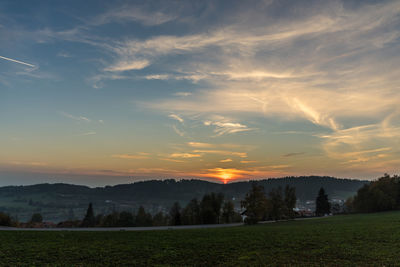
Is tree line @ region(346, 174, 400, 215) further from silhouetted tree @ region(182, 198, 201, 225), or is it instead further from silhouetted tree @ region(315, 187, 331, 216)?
silhouetted tree @ region(182, 198, 201, 225)

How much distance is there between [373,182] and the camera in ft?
332

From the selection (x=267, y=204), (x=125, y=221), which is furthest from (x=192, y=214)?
(x=267, y=204)

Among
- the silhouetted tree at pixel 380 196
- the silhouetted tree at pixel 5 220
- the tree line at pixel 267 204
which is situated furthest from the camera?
the silhouetted tree at pixel 380 196

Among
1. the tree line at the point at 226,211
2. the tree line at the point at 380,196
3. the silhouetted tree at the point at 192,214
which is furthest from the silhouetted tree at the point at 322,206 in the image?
the silhouetted tree at the point at 192,214

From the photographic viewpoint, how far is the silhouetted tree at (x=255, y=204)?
68.9 meters

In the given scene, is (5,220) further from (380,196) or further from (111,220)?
(380,196)

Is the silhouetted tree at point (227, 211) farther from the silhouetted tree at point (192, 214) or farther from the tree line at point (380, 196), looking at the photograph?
the tree line at point (380, 196)

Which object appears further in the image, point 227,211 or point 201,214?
point 227,211

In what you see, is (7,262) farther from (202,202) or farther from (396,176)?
(396,176)

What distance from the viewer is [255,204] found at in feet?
229

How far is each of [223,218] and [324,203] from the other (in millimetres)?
55595

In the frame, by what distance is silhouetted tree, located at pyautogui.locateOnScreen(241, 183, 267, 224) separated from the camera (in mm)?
68875

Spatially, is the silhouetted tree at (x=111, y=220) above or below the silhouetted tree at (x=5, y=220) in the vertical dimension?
below

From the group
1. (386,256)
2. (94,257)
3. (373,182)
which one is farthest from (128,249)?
(373,182)
